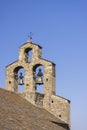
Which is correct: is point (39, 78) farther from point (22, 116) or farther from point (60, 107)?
point (22, 116)

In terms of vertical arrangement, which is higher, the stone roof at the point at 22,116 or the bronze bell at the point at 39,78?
the bronze bell at the point at 39,78

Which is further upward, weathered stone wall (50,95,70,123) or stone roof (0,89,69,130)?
weathered stone wall (50,95,70,123)

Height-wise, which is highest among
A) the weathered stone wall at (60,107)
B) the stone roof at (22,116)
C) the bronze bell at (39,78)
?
the bronze bell at (39,78)

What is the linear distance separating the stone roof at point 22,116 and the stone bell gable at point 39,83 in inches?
28.2

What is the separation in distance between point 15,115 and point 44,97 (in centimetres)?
601

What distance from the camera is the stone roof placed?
17.5 metres

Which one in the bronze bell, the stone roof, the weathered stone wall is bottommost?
the stone roof

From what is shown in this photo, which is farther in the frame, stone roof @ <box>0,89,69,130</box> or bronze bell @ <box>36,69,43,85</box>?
bronze bell @ <box>36,69,43,85</box>

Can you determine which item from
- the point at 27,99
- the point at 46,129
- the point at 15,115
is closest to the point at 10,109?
the point at 15,115

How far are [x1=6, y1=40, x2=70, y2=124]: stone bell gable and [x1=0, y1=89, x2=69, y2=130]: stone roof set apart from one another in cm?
72

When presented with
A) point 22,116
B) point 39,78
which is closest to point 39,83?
point 39,78

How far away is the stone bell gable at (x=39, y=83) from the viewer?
24.5 meters

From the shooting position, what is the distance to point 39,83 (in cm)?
2459

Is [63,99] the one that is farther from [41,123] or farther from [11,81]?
[41,123]
